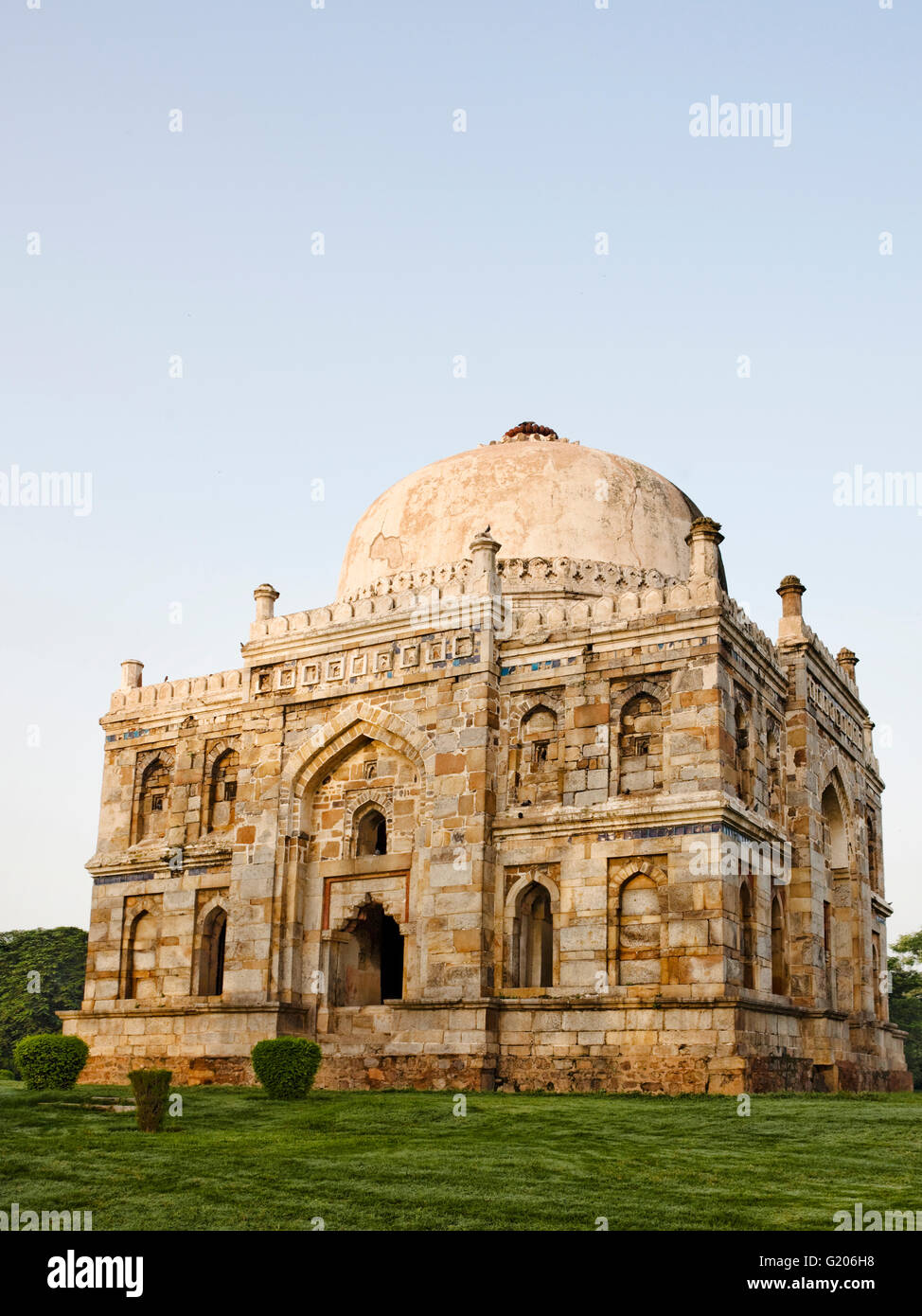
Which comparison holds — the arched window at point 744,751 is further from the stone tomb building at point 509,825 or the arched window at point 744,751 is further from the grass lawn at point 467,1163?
the grass lawn at point 467,1163

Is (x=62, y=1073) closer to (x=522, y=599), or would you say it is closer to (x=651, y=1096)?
(x=651, y=1096)

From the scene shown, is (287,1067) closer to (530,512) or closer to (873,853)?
(530,512)

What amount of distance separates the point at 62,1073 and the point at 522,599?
10987 mm

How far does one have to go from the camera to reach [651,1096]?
18.5 meters

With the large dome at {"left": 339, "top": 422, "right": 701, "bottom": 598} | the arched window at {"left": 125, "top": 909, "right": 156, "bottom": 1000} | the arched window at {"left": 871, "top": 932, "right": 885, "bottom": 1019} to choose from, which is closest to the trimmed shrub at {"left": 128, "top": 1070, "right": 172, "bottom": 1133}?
the arched window at {"left": 125, "top": 909, "right": 156, "bottom": 1000}

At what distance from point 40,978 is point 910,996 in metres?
26.6

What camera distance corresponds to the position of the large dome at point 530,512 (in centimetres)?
2548

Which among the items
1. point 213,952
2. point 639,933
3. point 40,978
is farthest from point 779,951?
point 40,978

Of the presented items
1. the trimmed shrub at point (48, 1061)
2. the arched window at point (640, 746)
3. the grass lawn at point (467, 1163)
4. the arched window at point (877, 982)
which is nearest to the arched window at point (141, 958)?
the trimmed shrub at point (48, 1061)

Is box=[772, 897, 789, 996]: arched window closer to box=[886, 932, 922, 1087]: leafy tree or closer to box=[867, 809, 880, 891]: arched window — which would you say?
box=[867, 809, 880, 891]: arched window

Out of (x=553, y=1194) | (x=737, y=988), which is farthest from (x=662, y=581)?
(x=553, y=1194)

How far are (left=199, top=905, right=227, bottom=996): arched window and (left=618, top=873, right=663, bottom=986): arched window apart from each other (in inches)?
306

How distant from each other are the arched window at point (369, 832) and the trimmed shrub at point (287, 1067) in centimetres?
492
